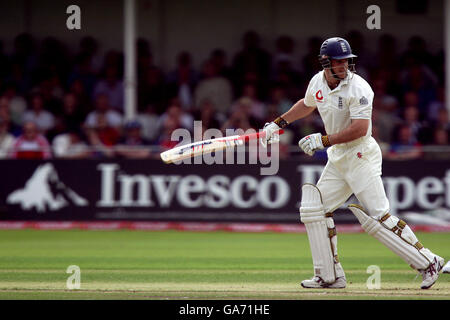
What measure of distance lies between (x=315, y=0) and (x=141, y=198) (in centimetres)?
635

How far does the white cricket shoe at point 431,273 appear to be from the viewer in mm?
6703

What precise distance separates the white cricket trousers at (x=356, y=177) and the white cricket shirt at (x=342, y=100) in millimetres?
143

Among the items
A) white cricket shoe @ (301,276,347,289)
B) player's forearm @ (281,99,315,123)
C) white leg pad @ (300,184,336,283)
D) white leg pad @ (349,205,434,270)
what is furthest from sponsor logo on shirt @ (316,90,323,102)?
white cricket shoe @ (301,276,347,289)

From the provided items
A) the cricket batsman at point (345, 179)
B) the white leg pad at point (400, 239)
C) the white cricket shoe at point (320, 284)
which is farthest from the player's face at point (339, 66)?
the white cricket shoe at point (320, 284)

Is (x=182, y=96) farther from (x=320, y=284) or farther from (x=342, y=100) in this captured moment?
(x=320, y=284)

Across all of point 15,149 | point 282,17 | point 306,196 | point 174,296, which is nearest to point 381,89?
point 282,17

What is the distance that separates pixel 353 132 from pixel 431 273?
1.26 meters

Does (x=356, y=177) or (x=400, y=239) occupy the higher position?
→ (x=356, y=177)

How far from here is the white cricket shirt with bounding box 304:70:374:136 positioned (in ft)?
22.0

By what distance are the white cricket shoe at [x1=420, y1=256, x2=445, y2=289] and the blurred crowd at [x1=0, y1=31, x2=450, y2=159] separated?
619 centimetres

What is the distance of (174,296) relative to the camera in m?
6.28

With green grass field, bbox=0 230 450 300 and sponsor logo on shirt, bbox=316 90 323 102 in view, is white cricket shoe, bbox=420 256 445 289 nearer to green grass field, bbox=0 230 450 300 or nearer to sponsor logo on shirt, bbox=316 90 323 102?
green grass field, bbox=0 230 450 300

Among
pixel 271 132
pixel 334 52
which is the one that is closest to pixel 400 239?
pixel 271 132

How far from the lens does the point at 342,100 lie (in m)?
6.80
